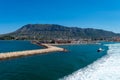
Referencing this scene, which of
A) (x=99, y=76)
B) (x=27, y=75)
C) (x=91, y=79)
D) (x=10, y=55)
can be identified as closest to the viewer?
(x=91, y=79)

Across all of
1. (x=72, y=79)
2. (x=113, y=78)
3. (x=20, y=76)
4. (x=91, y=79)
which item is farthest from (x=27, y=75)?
(x=113, y=78)

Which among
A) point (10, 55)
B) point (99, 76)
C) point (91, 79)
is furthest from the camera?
point (10, 55)

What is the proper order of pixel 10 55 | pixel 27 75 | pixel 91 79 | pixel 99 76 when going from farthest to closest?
pixel 10 55 → pixel 27 75 → pixel 99 76 → pixel 91 79

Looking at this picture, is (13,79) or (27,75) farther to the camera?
(27,75)

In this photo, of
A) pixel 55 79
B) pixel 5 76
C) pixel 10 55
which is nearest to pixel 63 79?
pixel 55 79

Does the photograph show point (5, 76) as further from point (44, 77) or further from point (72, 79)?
point (72, 79)

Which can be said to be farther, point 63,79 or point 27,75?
point 27,75

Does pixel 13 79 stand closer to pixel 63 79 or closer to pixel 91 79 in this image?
pixel 63 79
